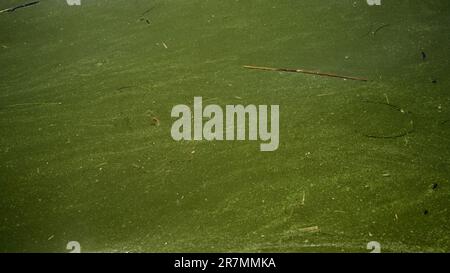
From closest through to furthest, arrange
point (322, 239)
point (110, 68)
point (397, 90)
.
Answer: point (322, 239) < point (397, 90) < point (110, 68)

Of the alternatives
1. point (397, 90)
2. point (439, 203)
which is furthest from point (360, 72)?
point (439, 203)

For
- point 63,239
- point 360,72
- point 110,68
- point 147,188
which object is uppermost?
A: point 110,68

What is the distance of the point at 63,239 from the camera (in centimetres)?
149

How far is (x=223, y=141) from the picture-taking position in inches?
63.9

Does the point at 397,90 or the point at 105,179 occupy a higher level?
the point at 397,90

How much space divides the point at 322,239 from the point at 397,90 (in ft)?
2.66

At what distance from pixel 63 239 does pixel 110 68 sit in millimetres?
844

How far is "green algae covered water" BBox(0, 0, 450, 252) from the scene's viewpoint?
147 cm

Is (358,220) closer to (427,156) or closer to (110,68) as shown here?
(427,156)

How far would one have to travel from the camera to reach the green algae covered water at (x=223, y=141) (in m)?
1.47

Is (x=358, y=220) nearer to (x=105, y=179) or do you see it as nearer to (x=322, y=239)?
(x=322, y=239)

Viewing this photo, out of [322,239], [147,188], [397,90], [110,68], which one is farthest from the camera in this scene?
[110,68]

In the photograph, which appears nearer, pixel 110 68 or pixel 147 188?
pixel 147 188
